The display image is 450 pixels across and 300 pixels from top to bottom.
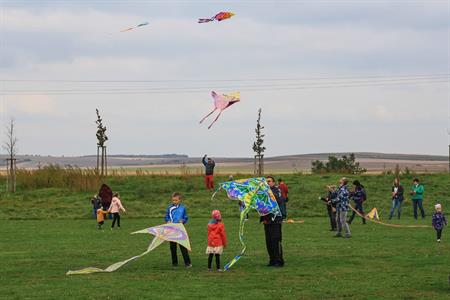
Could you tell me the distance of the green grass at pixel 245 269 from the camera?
15.3 meters

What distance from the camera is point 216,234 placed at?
60.7 feet

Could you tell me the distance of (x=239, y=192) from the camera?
19.2 meters

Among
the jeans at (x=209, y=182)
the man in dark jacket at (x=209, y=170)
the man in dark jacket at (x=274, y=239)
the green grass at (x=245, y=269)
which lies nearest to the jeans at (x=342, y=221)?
the green grass at (x=245, y=269)

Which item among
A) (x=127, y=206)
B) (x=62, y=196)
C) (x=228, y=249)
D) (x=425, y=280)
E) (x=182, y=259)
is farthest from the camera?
(x=62, y=196)

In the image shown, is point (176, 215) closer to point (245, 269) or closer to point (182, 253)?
point (182, 253)

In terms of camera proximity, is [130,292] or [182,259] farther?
[182,259]

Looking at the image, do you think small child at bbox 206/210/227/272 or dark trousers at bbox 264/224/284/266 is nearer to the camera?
small child at bbox 206/210/227/272

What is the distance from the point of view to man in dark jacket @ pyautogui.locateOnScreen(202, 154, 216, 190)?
45.5 m

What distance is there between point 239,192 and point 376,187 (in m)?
31.3

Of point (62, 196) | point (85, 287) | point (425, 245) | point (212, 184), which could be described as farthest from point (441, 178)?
point (85, 287)

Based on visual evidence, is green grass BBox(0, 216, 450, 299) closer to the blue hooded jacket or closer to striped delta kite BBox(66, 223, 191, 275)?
striped delta kite BBox(66, 223, 191, 275)

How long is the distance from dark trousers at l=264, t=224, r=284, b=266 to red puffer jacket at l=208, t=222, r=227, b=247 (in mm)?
1245

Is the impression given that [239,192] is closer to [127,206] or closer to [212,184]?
[127,206]

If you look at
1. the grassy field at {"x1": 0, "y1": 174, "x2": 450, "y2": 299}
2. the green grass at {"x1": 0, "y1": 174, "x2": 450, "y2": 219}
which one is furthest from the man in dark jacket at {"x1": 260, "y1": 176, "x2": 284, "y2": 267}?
the green grass at {"x1": 0, "y1": 174, "x2": 450, "y2": 219}
